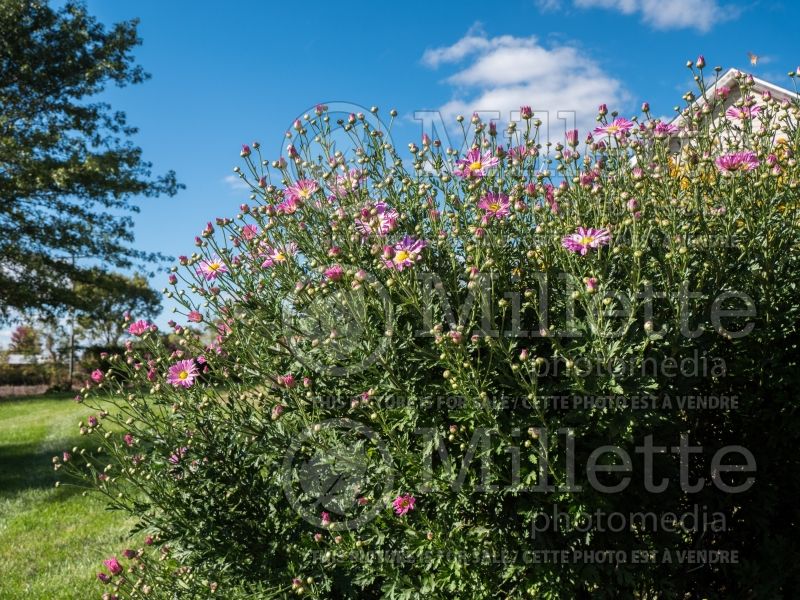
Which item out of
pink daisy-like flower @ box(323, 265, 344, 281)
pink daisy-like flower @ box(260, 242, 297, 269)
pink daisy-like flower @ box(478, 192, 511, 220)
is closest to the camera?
pink daisy-like flower @ box(323, 265, 344, 281)

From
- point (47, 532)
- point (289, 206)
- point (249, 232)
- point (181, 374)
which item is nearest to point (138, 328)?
→ point (181, 374)

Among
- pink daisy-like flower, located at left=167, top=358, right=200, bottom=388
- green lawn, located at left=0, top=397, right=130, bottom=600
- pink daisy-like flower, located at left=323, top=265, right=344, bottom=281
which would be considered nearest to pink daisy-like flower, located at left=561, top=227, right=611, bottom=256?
pink daisy-like flower, located at left=323, top=265, right=344, bottom=281

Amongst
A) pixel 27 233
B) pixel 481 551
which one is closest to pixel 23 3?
pixel 27 233

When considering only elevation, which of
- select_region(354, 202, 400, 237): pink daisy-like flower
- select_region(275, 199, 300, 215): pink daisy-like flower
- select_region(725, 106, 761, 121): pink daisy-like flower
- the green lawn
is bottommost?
the green lawn

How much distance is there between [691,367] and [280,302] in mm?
1733

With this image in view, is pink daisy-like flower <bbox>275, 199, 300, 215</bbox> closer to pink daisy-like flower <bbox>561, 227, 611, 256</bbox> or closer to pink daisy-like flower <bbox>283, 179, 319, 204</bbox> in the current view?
pink daisy-like flower <bbox>283, 179, 319, 204</bbox>

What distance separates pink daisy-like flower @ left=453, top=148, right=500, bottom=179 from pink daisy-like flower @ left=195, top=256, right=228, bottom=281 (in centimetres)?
118

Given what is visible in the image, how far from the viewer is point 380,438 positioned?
9.25 feet

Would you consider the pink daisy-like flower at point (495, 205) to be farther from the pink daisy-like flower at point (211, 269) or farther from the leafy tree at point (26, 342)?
the leafy tree at point (26, 342)

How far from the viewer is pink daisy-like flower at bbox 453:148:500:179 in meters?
2.91

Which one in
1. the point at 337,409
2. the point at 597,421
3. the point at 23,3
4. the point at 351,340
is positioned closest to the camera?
the point at 597,421

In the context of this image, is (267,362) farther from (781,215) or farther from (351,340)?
(781,215)

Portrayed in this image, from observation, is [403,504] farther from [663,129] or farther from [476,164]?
[663,129]

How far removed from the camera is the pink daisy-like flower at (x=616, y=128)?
311cm
